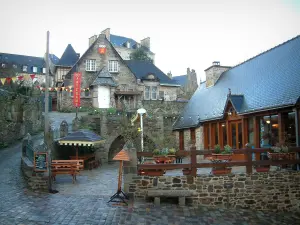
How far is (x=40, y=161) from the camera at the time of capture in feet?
33.6

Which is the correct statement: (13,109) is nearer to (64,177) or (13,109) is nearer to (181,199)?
(64,177)

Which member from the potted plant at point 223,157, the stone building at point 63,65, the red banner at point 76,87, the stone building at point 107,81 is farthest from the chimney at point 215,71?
the stone building at point 63,65

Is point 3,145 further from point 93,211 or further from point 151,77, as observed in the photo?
point 151,77

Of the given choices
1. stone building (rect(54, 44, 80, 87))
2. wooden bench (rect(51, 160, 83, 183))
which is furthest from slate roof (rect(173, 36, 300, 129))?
stone building (rect(54, 44, 80, 87))

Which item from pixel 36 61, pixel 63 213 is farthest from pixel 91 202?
pixel 36 61

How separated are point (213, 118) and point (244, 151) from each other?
19.5 feet

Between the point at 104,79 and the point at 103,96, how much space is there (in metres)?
1.78

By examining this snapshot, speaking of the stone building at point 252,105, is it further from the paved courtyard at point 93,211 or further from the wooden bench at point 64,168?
the wooden bench at point 64,168

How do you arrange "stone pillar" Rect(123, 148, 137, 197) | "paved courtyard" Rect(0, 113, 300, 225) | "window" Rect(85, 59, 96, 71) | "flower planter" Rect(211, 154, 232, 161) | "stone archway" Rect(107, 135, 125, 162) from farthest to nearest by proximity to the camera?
"window" Rect(85, 59, 96, 71) < "stone archway" Rect(107, 135, 125, 162) < "flower planter" Rect(211, 154, 232, 161) < "stone pillar" Rect(123, 148, 137, 197) < "paved courtyard" Rect(0, 113, 300, 225)

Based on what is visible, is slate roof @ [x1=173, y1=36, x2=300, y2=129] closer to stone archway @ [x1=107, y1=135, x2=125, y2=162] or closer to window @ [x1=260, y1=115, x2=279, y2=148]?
window @ [x1=260, y1=115, x2=279, y2=148]


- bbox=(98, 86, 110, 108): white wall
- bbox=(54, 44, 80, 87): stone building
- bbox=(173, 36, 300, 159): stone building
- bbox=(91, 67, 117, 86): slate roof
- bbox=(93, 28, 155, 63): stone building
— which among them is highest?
bbox=(93, 28, 155, 63): stone building

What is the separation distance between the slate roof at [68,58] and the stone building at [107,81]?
7.48 m

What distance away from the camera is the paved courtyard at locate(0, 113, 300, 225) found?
7.43m

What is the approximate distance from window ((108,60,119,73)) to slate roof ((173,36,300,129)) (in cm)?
1309
